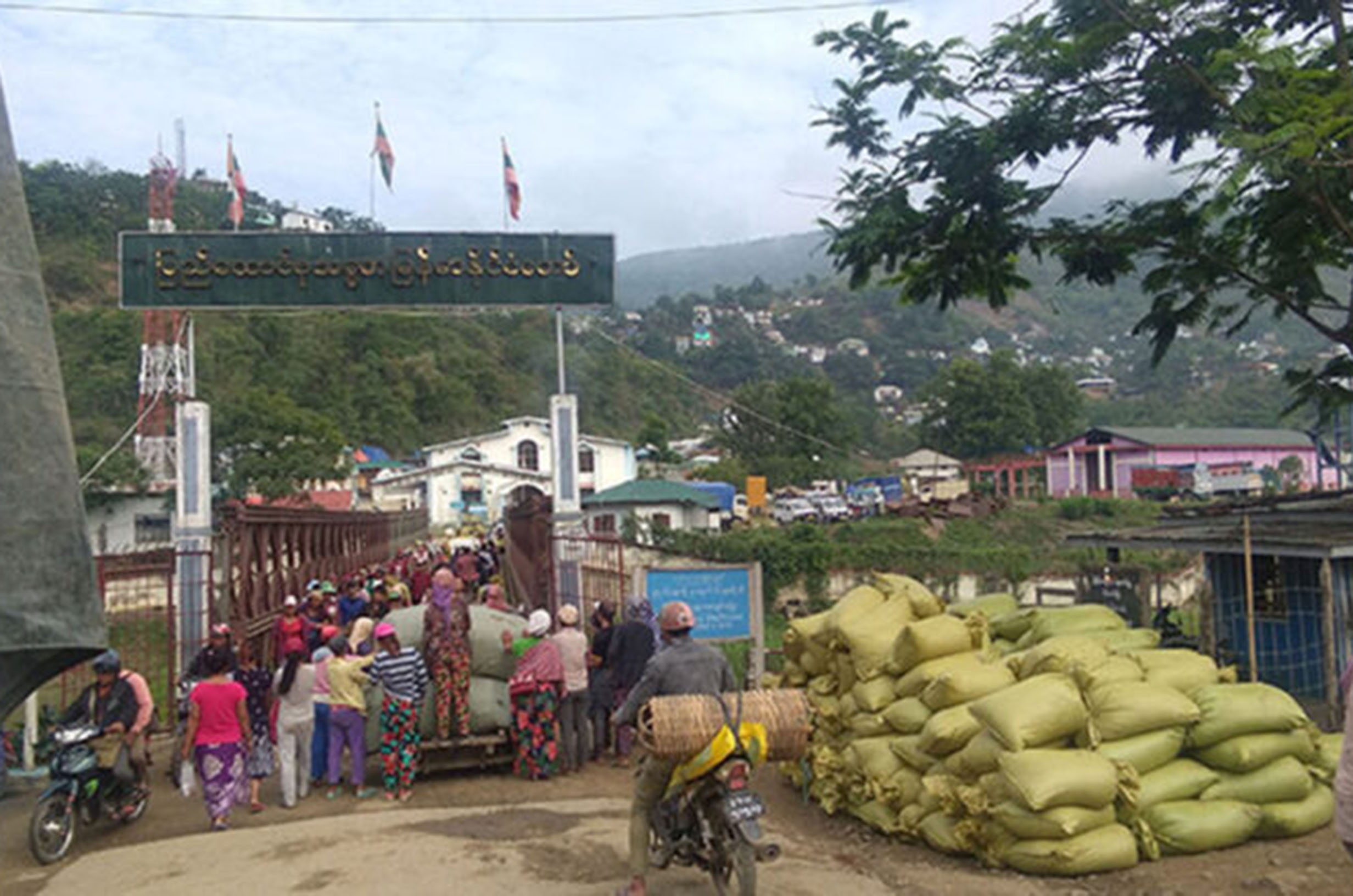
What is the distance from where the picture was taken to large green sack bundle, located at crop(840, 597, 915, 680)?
6805mm

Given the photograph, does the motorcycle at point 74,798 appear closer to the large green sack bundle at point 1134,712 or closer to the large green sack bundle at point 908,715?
the large green sack bundle at point 908,715

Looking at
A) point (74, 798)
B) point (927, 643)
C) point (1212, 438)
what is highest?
point (1212, 438)

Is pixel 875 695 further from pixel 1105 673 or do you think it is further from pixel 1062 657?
pixel 1105 673

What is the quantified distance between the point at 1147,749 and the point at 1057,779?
2.62ft

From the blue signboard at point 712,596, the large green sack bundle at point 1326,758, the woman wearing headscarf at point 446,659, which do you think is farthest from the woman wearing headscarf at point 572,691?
the large green sack bundle at point 1326,758

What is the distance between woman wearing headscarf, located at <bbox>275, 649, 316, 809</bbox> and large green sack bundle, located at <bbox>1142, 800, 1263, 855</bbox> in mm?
5368

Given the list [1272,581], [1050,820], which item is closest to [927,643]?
[1050,820]

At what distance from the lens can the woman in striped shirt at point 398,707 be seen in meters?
7.29

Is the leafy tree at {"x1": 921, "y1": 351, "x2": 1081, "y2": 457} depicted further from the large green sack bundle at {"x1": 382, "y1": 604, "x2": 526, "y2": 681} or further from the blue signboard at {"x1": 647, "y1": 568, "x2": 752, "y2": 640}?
the large green sack bundle at {"x1": 382, "y1": 604, "x2": 526, "y2": 681}

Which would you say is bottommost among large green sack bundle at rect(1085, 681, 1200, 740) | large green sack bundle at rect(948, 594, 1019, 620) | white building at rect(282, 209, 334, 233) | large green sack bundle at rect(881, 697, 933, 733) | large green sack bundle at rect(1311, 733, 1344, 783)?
large green sack bundle at rect(1311, 733, 1344, 783)

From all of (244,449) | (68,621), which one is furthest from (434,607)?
(244,449)

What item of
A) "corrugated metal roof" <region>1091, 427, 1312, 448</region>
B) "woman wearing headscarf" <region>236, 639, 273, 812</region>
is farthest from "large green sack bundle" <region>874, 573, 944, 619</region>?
"corrugated metal roof" <region>1091, 427, 1312, 448</region>

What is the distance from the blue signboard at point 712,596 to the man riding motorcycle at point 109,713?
3870 mm

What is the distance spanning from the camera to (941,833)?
18.7 ft
